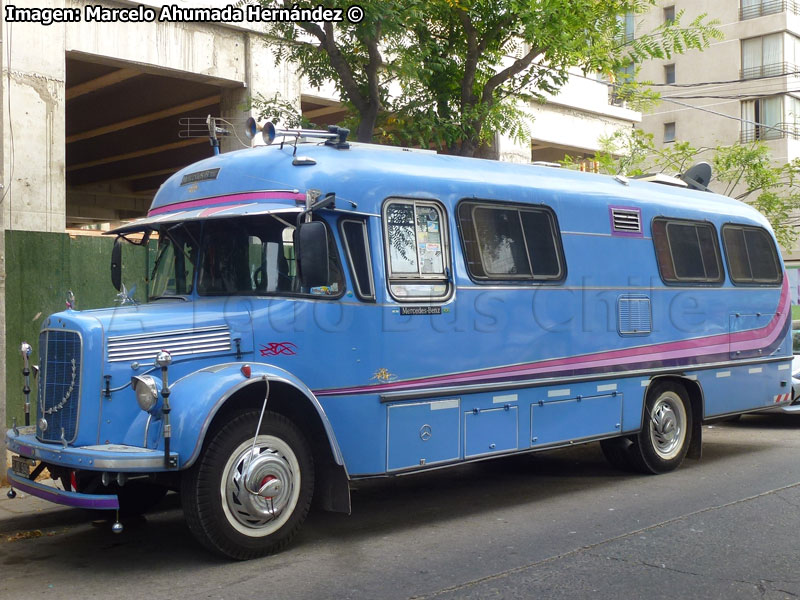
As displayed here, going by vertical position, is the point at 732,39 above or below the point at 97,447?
above

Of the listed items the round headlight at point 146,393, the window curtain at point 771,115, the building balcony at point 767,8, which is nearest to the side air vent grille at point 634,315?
the round headlight at point 146,393

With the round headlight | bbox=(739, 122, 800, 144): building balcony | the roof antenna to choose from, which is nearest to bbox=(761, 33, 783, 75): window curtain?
bbox=(739, 122, 800, 144): building balcony

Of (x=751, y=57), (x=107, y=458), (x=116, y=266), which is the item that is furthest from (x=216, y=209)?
(x=751, y=57)

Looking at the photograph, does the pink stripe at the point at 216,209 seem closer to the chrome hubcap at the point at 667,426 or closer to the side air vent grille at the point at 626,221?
the side air vent grille at the point at 626,221

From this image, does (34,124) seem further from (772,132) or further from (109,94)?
(772,132)

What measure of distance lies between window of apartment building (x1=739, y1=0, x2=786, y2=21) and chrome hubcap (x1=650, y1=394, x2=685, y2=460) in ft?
108

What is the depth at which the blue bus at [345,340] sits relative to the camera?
650 centimetres

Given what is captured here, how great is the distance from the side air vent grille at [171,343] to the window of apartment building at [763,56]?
3629 cm

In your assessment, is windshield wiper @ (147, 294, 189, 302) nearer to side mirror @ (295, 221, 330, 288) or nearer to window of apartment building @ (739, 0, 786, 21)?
side mirror @ (295, 221, 330, 288)

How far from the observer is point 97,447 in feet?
20.8

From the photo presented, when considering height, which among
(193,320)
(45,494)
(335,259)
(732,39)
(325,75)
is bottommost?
(45,494)

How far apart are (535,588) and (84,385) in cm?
326

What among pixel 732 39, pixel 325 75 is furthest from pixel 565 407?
pixel 732 39

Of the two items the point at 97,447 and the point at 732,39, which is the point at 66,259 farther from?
the point at 732,39
